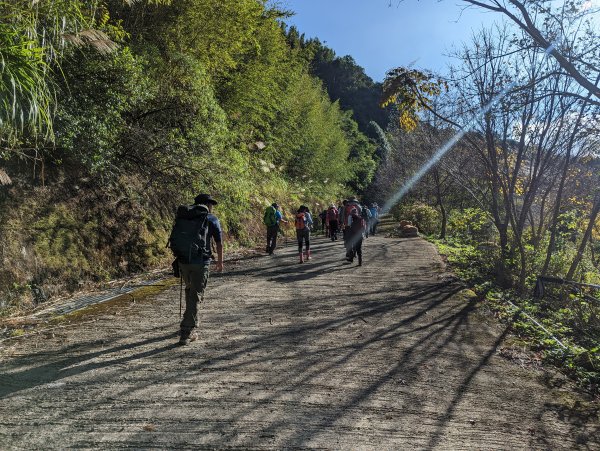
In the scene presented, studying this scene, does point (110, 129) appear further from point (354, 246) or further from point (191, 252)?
point (354, 246)

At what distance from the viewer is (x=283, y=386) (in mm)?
3635

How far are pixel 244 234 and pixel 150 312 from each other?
29.2ft

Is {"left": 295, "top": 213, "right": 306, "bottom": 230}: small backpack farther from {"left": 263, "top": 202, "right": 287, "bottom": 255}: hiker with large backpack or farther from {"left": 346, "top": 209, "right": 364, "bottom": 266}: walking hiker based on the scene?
{"left": 346, "top": 209, "right": 364, "bottom": 266}: walking hiker

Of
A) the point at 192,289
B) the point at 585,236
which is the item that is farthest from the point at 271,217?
the point at 585,236

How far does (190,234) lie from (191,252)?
21cm

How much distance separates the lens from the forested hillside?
4.66m

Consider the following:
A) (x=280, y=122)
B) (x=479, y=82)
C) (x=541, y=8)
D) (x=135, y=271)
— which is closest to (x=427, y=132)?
(x=479, y=82)

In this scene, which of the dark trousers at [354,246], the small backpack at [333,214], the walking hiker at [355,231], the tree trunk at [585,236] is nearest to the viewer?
the tree trunk at [585,236]

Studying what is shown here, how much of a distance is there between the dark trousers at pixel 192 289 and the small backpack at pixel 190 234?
129mm

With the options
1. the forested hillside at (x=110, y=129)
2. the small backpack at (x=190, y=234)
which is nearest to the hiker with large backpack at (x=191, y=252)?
the small backpack at (x=190, y=234)

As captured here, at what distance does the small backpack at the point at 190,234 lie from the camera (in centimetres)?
456

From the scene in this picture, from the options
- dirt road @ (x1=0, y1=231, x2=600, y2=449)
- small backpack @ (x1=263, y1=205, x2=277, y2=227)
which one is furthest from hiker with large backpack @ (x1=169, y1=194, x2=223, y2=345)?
small backpack @ (x1=263, y1=205, x2=277, y2=227)

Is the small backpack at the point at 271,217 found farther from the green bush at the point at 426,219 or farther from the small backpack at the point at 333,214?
the green bush at the point at 426,219

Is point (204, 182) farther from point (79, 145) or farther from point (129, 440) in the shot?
point (129, 440)
